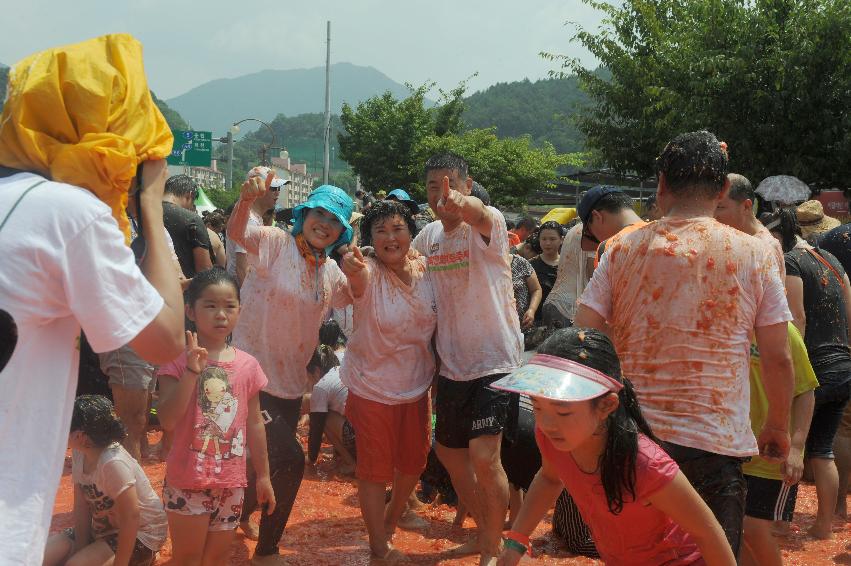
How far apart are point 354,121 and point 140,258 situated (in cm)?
3978

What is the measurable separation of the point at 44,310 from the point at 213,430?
2.51 metres

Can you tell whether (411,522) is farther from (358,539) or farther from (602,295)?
(602,295)

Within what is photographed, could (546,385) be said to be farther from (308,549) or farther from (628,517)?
(308,549)

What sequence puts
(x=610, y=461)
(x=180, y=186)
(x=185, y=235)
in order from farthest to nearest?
(x=180, y=186) → (x=185, y=235) → (x=610, y=461)

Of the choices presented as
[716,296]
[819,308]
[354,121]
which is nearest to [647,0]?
[819,308]

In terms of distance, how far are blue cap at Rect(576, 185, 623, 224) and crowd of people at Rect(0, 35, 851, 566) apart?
0.6 inches

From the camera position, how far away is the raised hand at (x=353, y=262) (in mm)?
4801

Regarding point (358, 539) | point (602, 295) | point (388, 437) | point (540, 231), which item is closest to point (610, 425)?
point (602, 295)

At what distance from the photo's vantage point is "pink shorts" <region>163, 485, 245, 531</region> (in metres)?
4.00

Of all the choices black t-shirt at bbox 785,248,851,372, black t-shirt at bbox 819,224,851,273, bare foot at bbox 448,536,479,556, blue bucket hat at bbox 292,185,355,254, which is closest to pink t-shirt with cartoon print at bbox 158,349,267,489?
blue bucket hat at bbox 292,185,355,254

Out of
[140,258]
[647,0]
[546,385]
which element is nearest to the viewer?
[140,258]

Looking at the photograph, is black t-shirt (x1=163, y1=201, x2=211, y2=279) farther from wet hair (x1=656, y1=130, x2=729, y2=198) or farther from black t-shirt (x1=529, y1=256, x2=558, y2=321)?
wet hair (x1=656, y1=130, x2=729, y2=198)

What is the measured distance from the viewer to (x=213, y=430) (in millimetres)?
4098

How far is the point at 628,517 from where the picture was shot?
9.47ft
